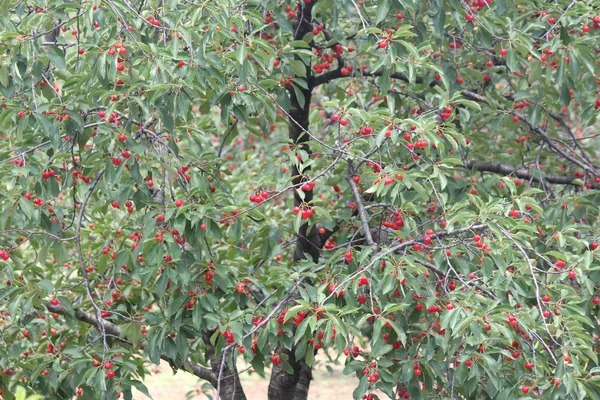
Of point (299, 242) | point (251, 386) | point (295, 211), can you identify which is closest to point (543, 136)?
point (299, 242)

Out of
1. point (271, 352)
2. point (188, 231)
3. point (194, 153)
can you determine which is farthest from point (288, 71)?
point (271, 352)

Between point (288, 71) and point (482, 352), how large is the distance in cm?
168

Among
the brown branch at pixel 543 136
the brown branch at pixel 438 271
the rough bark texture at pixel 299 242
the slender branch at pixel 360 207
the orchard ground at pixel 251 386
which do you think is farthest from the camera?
the orchard ground at pixel 251 386

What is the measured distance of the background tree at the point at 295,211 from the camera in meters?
3.04

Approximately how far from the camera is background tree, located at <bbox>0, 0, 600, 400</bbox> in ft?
9.98

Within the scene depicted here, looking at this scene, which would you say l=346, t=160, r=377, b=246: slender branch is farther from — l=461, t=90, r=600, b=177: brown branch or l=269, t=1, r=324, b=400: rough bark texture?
l=461, t=90, r=600, b=177: brown branch

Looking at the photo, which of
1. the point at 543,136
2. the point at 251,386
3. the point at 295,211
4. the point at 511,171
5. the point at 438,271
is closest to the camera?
the point at 438,271

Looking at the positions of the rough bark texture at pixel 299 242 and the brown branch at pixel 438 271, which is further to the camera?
the rough bark texture at pixel 299 242

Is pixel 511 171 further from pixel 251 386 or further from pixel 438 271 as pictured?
pixel 251 386

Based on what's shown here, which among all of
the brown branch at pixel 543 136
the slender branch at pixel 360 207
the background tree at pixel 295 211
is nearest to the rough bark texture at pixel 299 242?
the background tree at pixel 295 211

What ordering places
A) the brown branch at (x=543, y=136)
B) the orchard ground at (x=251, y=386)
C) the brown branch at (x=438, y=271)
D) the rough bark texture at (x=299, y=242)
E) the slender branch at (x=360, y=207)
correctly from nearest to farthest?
1. the brown branch at (x=438, y=271)
2. the slender branch at (x=360, y=207)
3. the brown branch at (x=543, y=136)
4. the rough bark texture at (x=299, y=242)
5. the orchard ground at (x=251, y=386)

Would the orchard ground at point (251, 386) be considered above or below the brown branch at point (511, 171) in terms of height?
below

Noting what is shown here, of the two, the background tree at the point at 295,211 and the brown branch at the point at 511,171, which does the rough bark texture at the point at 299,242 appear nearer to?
the background tree at the point at 295,211

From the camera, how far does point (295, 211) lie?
11.2ft
